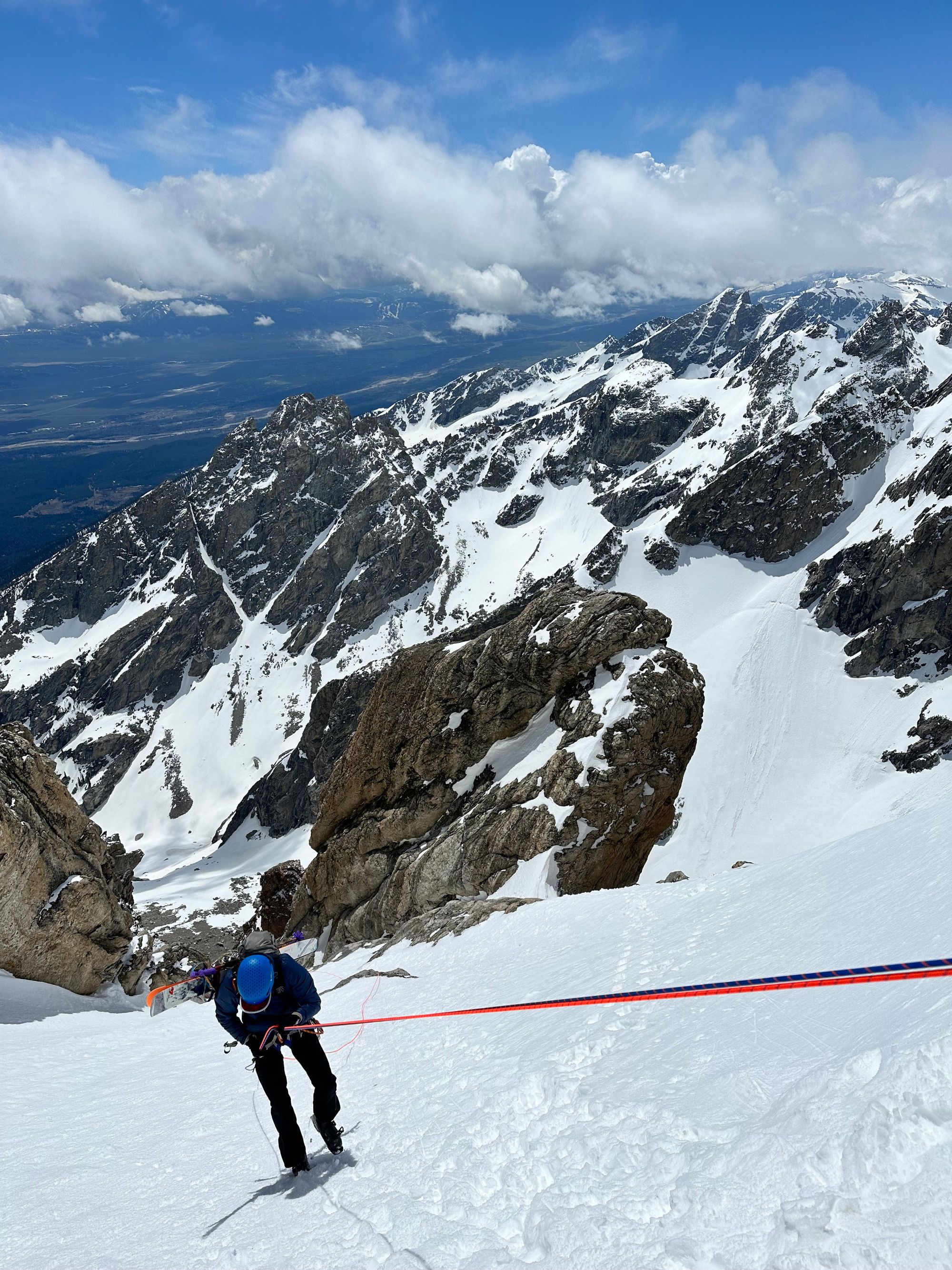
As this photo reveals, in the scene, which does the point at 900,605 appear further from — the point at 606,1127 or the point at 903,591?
the point at 606,1127

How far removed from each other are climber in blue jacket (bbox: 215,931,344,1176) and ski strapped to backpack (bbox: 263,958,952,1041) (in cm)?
12

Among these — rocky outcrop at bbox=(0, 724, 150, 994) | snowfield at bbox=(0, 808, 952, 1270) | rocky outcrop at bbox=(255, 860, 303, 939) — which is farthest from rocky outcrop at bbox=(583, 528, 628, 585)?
snowfield at bbox=(0, 808, 952, 1270)

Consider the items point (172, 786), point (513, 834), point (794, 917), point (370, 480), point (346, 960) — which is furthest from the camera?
point (370, 480)

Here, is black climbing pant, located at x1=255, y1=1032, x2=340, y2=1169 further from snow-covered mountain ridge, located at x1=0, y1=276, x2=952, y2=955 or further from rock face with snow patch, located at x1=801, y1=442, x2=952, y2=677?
rock face with snow patch, located at x1=801, y1=442, x2=952, y2=677

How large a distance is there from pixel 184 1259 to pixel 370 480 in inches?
7874

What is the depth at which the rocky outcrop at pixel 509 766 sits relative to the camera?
24.7 metres

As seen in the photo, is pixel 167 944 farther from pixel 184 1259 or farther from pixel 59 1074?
pixel 184 1259

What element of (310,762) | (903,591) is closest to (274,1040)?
(903,591)

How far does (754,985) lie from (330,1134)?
4.56 metres

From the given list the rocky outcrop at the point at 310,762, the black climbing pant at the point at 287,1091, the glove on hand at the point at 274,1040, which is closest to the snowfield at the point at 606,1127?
the black climbing pant at the point at 287,1091

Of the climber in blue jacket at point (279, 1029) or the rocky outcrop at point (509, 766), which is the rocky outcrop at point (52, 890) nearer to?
the rocky outcrop at point (509, 766)

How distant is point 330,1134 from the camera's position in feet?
22.1

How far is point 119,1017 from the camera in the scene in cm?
2041

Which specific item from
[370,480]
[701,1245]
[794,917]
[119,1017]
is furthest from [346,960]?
[370,480]
